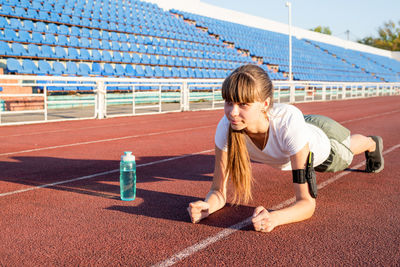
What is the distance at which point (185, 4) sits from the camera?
31.0m

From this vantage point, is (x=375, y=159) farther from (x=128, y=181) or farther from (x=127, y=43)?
(x=127, y=43)

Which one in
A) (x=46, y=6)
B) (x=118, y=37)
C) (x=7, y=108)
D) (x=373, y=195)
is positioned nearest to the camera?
(x=373, y=195)

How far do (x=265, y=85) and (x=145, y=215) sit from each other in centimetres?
139

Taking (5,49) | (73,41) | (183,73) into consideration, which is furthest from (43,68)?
(183,73)

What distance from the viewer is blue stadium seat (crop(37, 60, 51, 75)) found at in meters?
15.4

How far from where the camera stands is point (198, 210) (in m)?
2.80

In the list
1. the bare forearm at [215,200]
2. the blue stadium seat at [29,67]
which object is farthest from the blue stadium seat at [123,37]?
the bare forearm at [215,200]

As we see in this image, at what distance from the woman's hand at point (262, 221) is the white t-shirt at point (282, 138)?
454 mm

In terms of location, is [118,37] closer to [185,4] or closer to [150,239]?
[185,4]

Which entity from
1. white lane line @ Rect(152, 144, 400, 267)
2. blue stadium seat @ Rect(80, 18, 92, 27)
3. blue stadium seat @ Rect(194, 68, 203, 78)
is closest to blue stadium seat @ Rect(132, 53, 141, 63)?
blue stadium seat @ Rect(80, 18, 92, 27)

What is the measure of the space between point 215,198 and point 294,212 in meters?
0.59

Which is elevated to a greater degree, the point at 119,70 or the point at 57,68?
the point at 119,70

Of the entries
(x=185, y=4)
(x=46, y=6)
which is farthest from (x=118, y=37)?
(x=185, y=4)

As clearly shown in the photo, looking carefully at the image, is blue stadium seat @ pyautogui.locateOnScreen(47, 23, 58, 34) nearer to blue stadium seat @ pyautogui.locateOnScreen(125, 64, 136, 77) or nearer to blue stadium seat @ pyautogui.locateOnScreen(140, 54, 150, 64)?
blue stadium seat @ pyautogui.locateOnScreen(125, 64, 136, 77)
